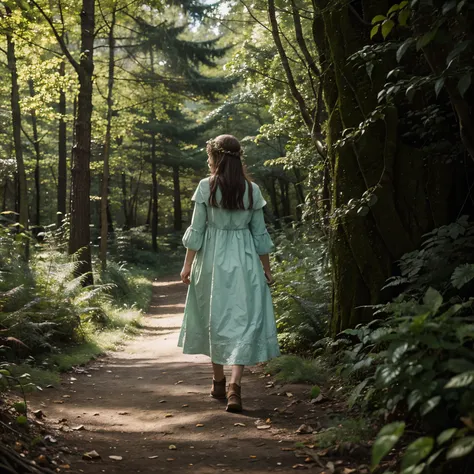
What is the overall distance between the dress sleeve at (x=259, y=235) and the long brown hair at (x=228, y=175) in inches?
6.1

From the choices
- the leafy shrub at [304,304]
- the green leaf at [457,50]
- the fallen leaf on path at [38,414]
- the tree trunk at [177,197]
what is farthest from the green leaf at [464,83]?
the tree trunk at [177,197]

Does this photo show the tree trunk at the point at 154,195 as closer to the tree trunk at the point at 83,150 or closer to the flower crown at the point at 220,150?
the tree trunk at the point at 83,150

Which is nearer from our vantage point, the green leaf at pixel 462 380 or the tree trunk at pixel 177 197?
the green leaf at pixel 462 380

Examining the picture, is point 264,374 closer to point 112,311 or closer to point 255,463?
point 255,463

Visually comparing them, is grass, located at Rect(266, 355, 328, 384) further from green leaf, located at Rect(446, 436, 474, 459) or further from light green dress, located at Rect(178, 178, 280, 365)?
green leaf, located at Rect(446, 436, 474, 459)

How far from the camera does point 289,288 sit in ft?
27.2

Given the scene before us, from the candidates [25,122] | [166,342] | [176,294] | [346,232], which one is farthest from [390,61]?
[25,122]

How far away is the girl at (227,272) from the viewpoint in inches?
215

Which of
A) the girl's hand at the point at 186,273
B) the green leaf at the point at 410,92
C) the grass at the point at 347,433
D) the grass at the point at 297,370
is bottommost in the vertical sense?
the grass at the point at 347,433

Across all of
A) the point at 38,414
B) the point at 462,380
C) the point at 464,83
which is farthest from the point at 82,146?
the point at 462,380

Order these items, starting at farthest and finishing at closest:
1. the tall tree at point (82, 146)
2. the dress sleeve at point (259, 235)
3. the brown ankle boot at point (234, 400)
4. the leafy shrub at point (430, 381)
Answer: the tall tree at point (82, 146) → the dress sleeve at point (259, 235) → the brown ankle boot at point (234, 400) → the leafy shrub at point (430, 381)

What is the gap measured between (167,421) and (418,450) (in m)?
2.96

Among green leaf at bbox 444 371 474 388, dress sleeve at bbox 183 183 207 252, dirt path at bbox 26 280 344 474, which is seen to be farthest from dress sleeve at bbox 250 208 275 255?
green leaf at bbox 444 371 474 388

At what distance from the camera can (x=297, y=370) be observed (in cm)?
602
